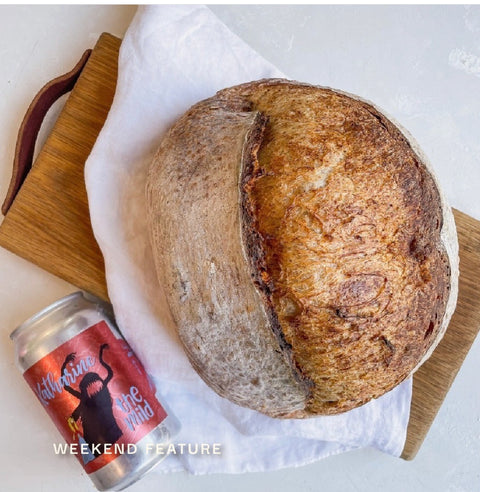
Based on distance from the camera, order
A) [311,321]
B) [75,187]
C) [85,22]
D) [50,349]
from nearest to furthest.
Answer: [311,321], [50,349], [75,187], [85,22]

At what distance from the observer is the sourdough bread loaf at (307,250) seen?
27.0 inches

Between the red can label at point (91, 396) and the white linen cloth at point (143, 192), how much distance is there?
0.07 metres

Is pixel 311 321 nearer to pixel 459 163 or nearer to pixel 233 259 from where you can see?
pixel 233 259

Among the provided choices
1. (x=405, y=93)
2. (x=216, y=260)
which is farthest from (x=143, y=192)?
(x=405, y=93)

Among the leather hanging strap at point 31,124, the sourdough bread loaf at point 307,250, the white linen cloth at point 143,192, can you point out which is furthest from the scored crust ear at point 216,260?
the leather hanging strap at point 31,124

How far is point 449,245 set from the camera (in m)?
0.78

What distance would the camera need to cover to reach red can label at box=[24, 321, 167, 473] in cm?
88

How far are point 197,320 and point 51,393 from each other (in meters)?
0.30

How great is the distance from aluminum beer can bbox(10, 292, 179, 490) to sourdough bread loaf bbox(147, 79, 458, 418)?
7.4 inches

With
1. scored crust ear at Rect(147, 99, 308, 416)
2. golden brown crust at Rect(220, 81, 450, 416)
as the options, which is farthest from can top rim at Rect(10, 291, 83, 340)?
golden brown crust at Rect(220, 81, 450, 416)

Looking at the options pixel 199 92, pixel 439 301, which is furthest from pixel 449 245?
pixel 199 92

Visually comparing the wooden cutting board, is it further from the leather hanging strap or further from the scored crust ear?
the scored crust ear

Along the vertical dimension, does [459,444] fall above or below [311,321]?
below

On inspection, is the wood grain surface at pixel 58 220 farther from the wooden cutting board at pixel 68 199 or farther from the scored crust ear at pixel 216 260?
the scored crust ear at pixel 216 260
